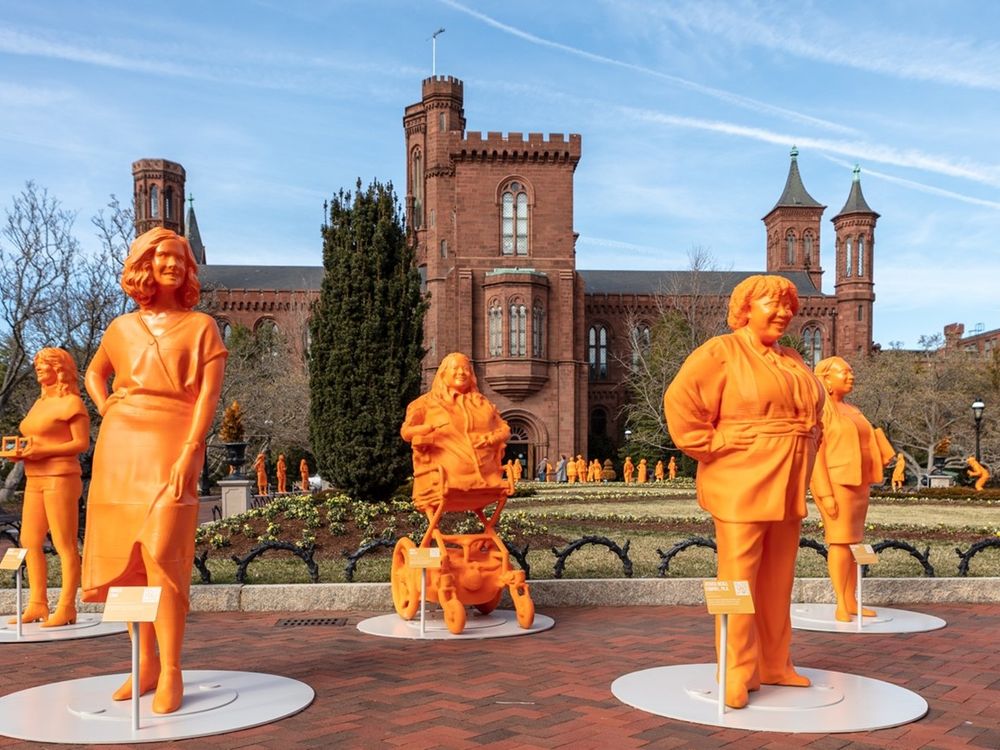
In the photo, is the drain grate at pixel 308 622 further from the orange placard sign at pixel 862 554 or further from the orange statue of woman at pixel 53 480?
the orange placard sign at pixel 862 554

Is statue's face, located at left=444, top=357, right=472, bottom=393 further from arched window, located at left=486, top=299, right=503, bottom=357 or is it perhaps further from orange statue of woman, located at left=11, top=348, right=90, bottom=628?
arched window, located at left=486, top=299, right=503, bottom=357

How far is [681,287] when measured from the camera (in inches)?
2170

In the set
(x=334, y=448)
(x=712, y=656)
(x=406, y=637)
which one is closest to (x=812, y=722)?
(x=712, y=656)

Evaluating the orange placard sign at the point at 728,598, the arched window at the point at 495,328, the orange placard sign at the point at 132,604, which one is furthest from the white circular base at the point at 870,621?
the arched window at the point at 495,328

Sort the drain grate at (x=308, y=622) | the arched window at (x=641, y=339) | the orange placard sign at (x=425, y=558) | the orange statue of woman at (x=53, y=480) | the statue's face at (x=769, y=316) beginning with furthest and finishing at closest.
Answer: the arched window at (x=641, y=339) → the drain grate at (x=308, y=622) → the orange statue of woman at (x=53, y=480) → the orange placard sign at (x=425, y=558) → the statue's face at (x=769, y=316)

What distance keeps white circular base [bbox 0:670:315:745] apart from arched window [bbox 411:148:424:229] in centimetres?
5635

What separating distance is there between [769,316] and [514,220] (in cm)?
3672

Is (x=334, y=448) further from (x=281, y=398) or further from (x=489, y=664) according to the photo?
(x=281, y=398)

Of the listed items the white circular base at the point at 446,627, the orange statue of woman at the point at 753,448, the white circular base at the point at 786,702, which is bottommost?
the white circular base at the point at 446,627

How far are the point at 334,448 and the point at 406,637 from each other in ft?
23.1

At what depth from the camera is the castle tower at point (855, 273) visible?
5438 centimetres

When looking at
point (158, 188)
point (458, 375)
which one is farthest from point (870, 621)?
point (158, 188)

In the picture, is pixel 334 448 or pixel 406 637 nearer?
pixel 406 637

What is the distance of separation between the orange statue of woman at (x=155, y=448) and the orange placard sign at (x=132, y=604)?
202mm
